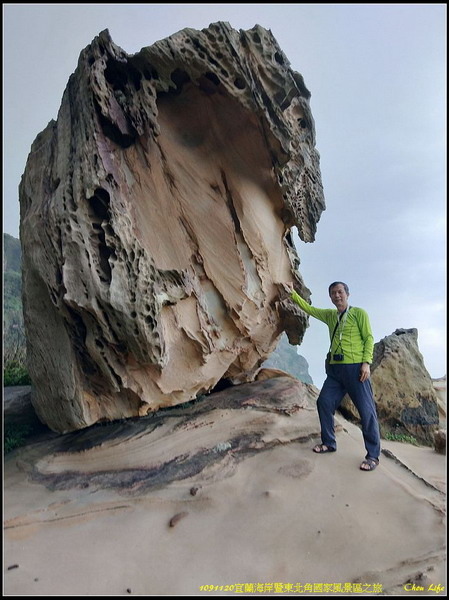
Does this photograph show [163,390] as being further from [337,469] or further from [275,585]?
[275,585]

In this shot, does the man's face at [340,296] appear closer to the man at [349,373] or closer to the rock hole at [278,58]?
the man at [349,373]

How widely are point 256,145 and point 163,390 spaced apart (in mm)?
3339

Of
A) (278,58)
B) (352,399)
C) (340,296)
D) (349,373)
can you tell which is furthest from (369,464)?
(278,58)

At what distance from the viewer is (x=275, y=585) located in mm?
2545

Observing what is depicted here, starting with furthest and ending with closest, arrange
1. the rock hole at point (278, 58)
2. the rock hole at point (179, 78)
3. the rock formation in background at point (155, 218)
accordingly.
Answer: the rock hole at point (278, 58), the rock hole at point (179, 78), the rock formation in background at point (155, 218)

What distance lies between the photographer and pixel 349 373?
12.3ft

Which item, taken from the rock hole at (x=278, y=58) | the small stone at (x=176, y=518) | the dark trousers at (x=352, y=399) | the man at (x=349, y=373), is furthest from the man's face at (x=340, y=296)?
the rock hole at (x=278, y=58)

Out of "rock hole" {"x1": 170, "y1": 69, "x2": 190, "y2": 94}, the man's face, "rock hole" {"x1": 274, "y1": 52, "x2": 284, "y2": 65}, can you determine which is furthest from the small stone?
"rock hole" {"x1": 274, "y1": 52, "x2": 284, "y2": 65}

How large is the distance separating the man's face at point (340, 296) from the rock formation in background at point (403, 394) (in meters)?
3.36

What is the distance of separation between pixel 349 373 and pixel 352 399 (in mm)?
254

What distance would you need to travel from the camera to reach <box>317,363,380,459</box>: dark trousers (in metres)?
3.62

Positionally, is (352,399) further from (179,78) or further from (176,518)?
(179,78)

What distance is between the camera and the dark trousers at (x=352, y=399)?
11.9ft

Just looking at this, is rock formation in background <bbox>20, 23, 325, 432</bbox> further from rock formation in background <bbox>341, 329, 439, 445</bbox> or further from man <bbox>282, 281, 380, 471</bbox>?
rock formation in background <bbox>341, 329, 439, 445</bbox>
